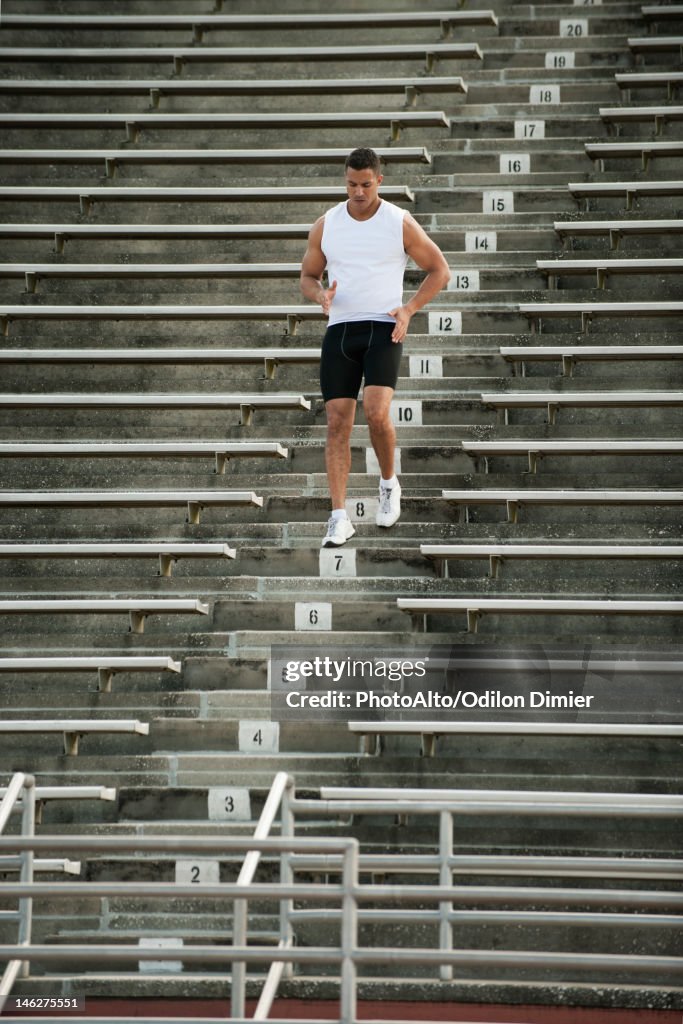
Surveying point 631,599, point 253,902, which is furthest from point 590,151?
point 253,902

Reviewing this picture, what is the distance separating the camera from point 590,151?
7906 mm

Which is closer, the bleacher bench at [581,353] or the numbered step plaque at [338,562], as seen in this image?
the numbered step plaque at [338,562]

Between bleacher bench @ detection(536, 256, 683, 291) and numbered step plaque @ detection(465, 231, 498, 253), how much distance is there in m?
0.32

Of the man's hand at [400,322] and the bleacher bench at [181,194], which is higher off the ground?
the bleacher bench at [181,194]

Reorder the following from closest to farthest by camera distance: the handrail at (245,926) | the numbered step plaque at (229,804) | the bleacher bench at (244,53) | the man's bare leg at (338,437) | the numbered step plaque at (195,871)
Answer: the handrail at (245,926), the numbered step plaque at (195,871), the numbered step plaque at (229,804), the man's bare leg at (338,437), the bleacher bench at (244,53)

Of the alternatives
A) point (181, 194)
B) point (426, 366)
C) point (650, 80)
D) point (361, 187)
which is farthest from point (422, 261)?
point (650, 80)

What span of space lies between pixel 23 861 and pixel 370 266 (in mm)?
2476

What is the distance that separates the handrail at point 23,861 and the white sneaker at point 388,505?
1.85m

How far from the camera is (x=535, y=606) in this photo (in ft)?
18.5

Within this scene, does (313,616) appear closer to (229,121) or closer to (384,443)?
(384,443)

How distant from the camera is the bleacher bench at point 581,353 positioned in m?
6.81

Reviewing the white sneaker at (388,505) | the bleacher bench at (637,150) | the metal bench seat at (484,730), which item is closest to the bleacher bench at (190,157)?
the bleacher bench at (637,150)

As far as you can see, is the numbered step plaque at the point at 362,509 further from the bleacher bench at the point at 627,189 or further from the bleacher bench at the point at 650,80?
the bleacher bench at the point at 650,80

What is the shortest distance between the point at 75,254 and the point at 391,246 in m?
2.54
